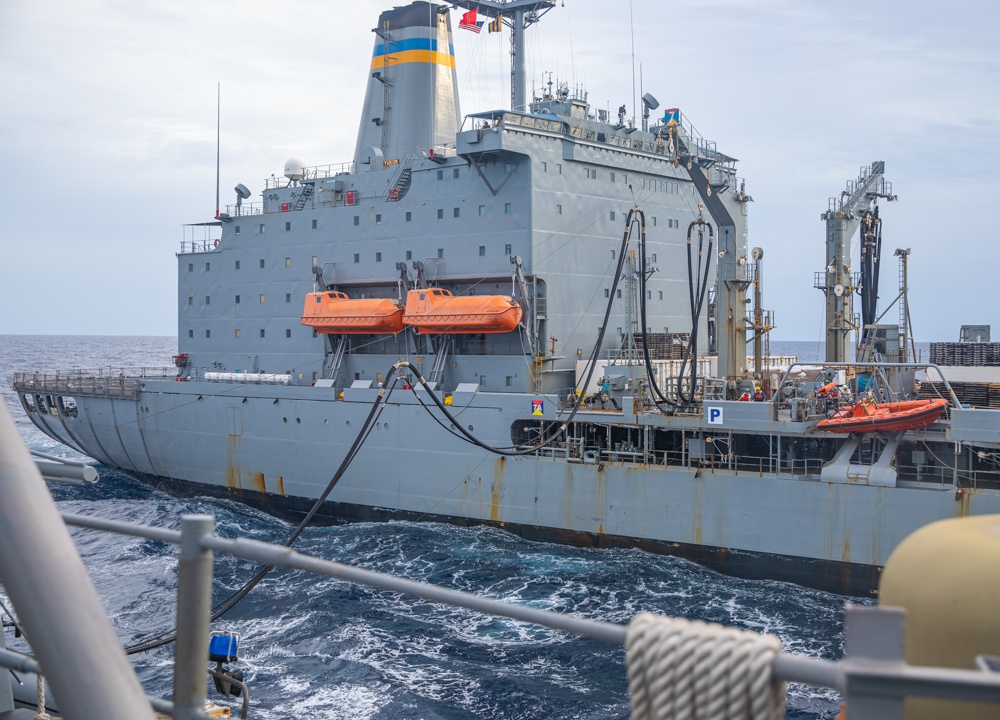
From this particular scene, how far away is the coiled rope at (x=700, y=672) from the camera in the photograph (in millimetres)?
1946

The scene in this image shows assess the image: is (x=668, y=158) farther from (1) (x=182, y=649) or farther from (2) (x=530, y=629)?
(1) (x=182, y=649)

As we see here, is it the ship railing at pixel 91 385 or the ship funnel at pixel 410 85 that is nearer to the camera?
the ship funnel at pixel 410 85

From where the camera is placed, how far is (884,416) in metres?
16.0

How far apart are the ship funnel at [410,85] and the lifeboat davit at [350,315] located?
3.96 metres

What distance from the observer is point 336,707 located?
1217 centimetres

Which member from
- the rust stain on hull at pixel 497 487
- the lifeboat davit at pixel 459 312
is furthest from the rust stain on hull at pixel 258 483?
the rust stain on hull at pixel 497 487

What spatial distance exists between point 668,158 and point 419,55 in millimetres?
7466

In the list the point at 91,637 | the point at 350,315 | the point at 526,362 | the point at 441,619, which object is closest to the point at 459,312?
the point at 526,362

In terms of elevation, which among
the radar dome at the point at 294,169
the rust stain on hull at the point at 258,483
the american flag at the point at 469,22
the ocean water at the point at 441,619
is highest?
the american flag at the point at 469,22

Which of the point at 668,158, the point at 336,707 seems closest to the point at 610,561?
the point at 336,707

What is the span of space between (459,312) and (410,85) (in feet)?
26.8

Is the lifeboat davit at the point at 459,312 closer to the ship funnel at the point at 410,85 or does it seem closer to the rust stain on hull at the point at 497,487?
the rust stain on hull at the point at 497,487

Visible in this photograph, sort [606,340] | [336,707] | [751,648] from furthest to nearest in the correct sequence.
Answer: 1. [606,340]
2. [336,707]
3. [751,648]

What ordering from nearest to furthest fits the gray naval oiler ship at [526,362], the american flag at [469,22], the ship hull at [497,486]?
the ship hull at [497,486], the gray naval oiler ship at [526,362], the american flag at [469,22]
